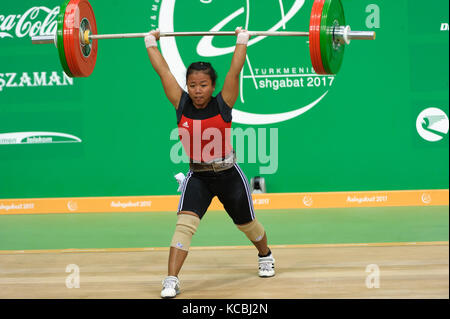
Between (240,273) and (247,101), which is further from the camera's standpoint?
(247,101)

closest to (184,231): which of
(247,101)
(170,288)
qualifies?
(170,288)

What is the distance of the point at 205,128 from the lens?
3014 mm

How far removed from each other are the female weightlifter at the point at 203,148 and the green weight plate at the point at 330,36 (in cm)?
41

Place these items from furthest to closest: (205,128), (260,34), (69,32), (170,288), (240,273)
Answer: (240,273) < (69,32) < (260,34) < (205,128) < (170,288)

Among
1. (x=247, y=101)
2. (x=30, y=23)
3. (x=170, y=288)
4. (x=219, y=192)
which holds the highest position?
(x=30, y=23)

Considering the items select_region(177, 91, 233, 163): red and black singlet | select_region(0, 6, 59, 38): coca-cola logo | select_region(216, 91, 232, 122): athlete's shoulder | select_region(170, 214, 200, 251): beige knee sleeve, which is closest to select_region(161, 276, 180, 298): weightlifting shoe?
select_region(170, 214, 200, 251): beige knee sleeve

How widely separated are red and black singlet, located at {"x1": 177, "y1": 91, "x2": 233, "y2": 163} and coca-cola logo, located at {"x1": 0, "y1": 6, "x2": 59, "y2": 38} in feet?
9.85

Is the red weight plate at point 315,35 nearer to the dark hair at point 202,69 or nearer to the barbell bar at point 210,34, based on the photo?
the barbell bar at point 210,34

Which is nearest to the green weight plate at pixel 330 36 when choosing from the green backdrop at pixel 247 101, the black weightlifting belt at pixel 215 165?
the black weightlifting belt at pixel 215 165

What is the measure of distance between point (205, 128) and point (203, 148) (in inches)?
4.1

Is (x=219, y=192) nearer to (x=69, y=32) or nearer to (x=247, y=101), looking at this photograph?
(x=69, y=32)

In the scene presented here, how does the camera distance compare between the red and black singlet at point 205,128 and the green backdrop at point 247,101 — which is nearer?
the red and black singlet at point 205,128

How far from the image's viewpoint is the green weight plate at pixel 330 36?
122 inches

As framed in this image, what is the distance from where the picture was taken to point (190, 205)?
3.08 m
